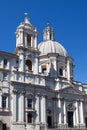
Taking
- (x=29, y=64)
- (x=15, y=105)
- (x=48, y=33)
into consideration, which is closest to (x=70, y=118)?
(x=29, y=64)

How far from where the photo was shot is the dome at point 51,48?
64.8m

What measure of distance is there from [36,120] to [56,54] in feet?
58.5

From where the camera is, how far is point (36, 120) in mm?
50875

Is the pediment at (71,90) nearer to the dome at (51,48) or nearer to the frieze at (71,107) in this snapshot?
the frieze at (71,107)

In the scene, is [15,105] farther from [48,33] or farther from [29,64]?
[48,33]

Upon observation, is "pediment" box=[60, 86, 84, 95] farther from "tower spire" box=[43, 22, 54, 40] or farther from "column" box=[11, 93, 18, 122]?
"tower spire" box=[43, 22, 54, 40]

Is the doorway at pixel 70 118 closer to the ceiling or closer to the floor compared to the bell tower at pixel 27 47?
closer to the floor

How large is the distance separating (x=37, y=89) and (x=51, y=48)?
49.2 feet

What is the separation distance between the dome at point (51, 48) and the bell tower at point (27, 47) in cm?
893

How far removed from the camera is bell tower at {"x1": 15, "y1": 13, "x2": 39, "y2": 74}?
52888 mm

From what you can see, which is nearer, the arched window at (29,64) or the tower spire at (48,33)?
the arched window at (29,64)

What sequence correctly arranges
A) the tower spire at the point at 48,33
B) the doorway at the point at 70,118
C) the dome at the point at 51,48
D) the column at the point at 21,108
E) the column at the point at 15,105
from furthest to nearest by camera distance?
the tower spire at the point at 48,33 → the dome at the point at 51,48 → the doorway at the point at 70,118 → the column at the point at 21,108 → the column at the point at 15,105

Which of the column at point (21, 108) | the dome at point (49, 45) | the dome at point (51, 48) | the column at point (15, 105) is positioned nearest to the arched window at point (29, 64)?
the column at point (21, 108)

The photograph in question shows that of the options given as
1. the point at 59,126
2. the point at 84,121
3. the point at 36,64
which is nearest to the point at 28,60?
the point at 36,64
